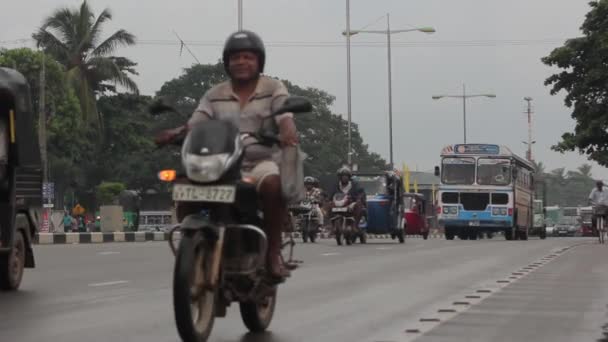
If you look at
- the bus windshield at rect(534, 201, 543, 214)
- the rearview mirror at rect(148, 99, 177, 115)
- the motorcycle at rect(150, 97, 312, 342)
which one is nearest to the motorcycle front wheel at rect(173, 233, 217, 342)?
the motorcycle at rect(150, 97, 312, 342)

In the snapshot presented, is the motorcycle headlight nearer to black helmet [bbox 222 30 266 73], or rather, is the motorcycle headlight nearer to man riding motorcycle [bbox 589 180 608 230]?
black helmet [bbox 222 30 266 73]

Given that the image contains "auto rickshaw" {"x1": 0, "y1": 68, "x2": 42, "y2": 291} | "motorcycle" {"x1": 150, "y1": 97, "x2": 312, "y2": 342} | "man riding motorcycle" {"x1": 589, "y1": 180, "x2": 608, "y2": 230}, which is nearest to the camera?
"motorcycle" {"x1": 150, "y1": 97, "x2": 312, "y2": 342}

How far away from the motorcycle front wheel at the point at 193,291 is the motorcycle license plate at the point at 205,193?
0.70 ft

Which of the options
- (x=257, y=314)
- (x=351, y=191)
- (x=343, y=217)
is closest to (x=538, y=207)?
(x=351, y=191)

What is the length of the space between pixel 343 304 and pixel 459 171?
34277mm

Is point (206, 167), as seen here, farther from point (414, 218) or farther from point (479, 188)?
point (414, 218)

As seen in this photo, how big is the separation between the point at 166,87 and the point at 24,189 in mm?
76896

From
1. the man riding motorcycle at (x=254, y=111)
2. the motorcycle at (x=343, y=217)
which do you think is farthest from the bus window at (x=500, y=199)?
the man riding motorcycle at (x=254, y=111)

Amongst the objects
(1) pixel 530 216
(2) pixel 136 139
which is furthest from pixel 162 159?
(1) pixel 530 216

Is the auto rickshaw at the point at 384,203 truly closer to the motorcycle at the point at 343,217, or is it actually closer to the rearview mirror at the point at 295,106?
the motorcycle at the point at 343,217

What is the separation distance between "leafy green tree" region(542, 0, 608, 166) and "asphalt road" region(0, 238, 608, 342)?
33.7 m

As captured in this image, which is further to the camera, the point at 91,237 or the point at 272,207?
the point at 91,237

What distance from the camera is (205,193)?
7.23 metres

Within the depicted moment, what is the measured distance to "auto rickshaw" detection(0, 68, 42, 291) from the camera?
41.5 feet
